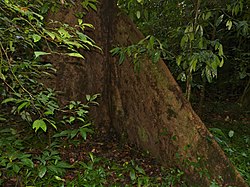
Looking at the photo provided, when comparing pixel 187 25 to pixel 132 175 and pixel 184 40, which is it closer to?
pixel 184 40

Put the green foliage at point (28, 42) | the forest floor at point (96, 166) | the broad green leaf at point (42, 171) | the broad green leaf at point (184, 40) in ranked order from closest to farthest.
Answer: the green foliage at point (28, 42), the broad green leaf at point (42, 171), the forest floor at point (96, 166), the broad green leaf at point (184, 40)

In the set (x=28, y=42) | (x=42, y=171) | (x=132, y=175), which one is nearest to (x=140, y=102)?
(x=132, y=175)

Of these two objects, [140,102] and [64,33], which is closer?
[64,33]

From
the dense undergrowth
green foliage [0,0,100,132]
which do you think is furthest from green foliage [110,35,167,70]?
green foliage [0,0,100,132]

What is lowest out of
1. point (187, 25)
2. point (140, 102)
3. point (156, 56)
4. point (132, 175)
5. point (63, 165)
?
Answer: point (132, 175)

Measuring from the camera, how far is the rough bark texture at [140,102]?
3.18 meters

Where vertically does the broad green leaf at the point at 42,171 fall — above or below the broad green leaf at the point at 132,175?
above

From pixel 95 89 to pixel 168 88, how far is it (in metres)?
0.95

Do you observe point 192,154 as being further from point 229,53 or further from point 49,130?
point 229,53

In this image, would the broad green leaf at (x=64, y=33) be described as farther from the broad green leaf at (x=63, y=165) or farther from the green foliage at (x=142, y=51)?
the broad green leaf at (x=63, y=165)

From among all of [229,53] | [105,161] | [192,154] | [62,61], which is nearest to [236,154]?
[192,154]

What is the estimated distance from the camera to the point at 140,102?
3.60 m

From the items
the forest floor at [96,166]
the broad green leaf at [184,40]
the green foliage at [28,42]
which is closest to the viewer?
the green foliage at [28,42]

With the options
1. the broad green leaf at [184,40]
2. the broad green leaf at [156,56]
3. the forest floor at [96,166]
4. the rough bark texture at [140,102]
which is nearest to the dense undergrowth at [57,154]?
the forest floor at [96,166]
